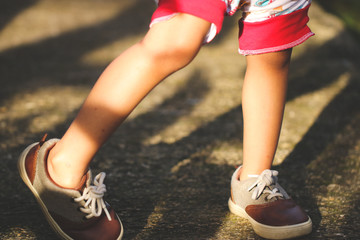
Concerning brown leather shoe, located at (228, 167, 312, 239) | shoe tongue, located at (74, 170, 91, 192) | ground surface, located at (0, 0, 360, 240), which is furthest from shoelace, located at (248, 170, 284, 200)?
shoe tongue, located at (74, 170, 91, 192)

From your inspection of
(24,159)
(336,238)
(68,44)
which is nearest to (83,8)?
(68,44)

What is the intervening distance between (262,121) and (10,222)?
89 centimetres

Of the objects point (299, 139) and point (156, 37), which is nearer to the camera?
point (156, 37)

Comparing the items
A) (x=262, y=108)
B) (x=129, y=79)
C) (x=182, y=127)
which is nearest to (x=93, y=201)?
(x=129, y=79)

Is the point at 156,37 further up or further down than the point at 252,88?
further up

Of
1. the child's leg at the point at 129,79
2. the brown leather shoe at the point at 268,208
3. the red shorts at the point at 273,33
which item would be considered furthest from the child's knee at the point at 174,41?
the brown leather shoe at the point at 268,208

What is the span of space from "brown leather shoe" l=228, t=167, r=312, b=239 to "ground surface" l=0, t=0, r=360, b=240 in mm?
47

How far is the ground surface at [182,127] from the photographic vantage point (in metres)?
1.64

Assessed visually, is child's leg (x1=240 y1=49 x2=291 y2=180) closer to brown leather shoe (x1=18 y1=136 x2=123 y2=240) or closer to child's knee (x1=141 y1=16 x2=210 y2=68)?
child's knee (x1=141 y1=16 x2=210 y2=68)

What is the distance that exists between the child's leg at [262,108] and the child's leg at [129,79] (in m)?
0.34

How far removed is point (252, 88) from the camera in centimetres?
161

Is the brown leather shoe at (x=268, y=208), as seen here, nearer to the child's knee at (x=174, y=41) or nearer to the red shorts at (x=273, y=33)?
the red shorts at (x=273, y=33)

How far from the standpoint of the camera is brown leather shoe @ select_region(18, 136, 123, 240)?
1387 mm

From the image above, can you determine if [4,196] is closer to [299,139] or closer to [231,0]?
[231,0]
